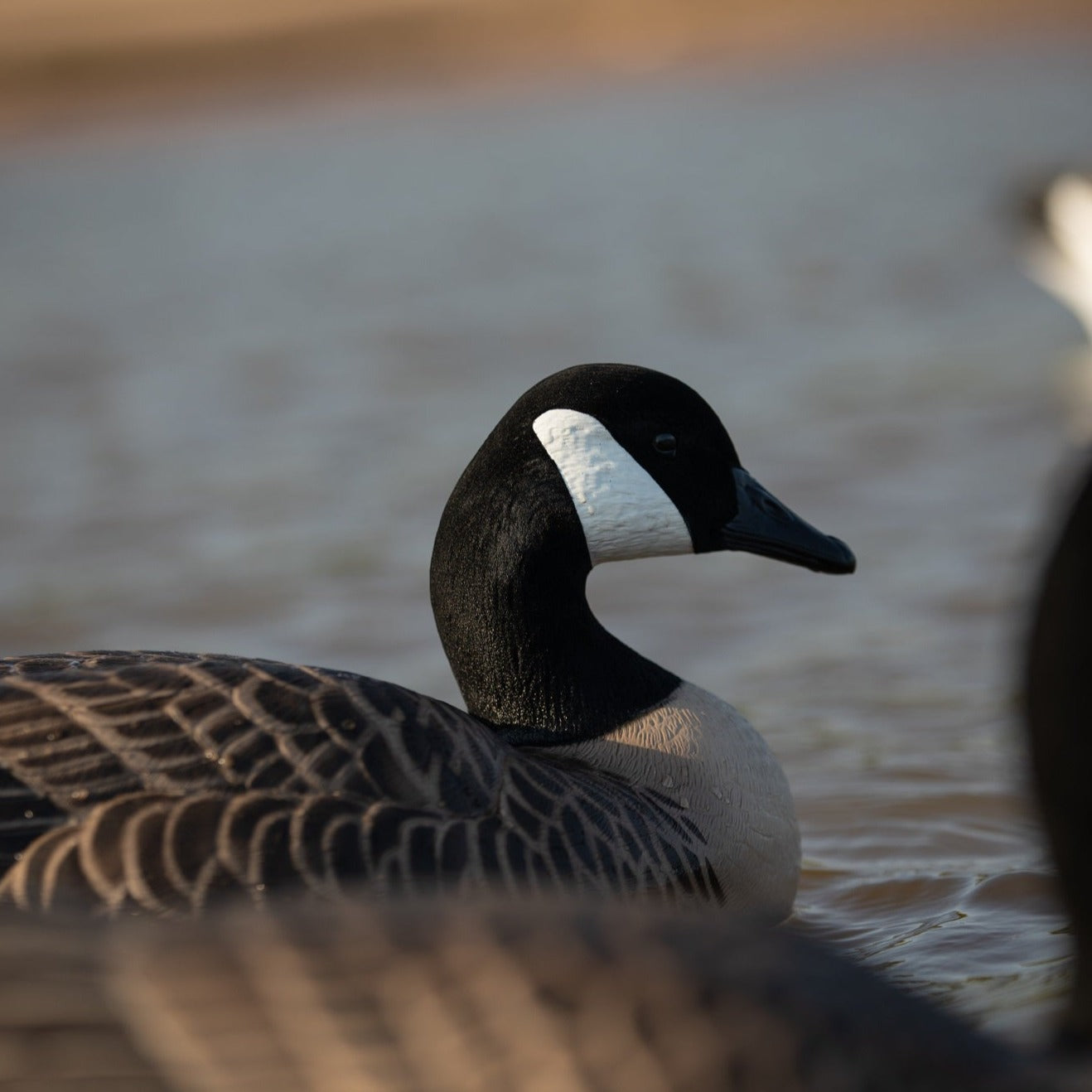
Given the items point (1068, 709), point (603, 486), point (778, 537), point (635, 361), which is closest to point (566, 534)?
point (603, 486)

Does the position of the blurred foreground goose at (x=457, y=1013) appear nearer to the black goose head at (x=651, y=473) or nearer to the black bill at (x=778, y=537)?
the black goose head at (x=651, y=473)

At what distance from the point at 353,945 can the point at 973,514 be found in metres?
6.68

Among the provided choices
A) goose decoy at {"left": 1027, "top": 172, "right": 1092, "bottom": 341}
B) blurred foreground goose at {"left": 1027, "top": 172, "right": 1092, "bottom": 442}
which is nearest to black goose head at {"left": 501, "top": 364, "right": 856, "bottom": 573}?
blurred foreground goose at {"left": 1027, "top": 172, "right": 1092, "bottom": 442}

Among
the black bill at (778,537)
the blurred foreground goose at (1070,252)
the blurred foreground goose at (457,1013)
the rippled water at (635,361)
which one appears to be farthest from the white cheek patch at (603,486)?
the blurred foreground goose at (1070,252)

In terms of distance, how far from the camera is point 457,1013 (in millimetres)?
2354

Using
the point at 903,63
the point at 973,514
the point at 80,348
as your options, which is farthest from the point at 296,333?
the point at 903,63

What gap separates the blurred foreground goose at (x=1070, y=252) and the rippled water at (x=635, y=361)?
25 centimetres

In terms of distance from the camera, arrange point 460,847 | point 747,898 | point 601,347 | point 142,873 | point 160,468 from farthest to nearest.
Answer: point 601,347 < point 160,468 < point 747,898 < point 460,847 < point 142,873

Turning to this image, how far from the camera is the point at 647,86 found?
2273 centimetres

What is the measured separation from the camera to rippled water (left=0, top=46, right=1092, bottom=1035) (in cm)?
632

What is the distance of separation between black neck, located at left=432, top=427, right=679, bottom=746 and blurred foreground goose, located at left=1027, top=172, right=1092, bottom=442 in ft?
18.9

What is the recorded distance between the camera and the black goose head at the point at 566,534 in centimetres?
483

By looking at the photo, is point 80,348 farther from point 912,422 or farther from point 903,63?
point 903,63

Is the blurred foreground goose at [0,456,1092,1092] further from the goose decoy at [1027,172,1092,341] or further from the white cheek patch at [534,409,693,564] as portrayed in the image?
the goose decoy at [1027,172,1092,341]
